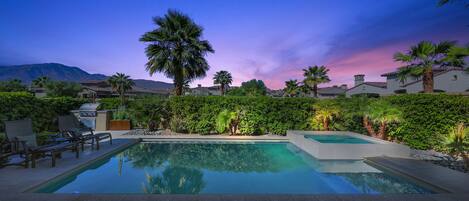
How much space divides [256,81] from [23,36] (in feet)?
224

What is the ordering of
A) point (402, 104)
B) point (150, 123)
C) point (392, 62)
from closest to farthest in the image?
point (402, 104) < point (150, 123) < point (392, 62)

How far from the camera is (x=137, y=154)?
27.5ft

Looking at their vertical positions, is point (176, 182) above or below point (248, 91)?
below

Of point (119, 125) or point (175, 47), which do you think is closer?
point (119, 125)

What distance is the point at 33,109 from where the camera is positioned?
1076cm

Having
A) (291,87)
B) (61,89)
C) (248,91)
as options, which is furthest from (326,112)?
(61,89)

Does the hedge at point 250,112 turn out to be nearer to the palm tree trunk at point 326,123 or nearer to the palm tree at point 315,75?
the palm tree trunk at point 326,123

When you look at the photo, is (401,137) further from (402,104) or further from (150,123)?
(150,123)

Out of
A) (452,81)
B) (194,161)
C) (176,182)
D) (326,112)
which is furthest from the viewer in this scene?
(452,81)

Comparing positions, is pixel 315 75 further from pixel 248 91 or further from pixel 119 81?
pixel 119 81

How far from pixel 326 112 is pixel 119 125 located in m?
11.4

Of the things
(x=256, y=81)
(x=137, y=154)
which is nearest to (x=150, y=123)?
(x=137, y=154)

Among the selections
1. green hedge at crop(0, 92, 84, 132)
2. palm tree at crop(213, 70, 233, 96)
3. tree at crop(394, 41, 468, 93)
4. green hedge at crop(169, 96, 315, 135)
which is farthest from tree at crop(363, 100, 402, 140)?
palm tree at crop(213, 70, 233, 96)

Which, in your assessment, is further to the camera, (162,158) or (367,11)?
(367,11)
